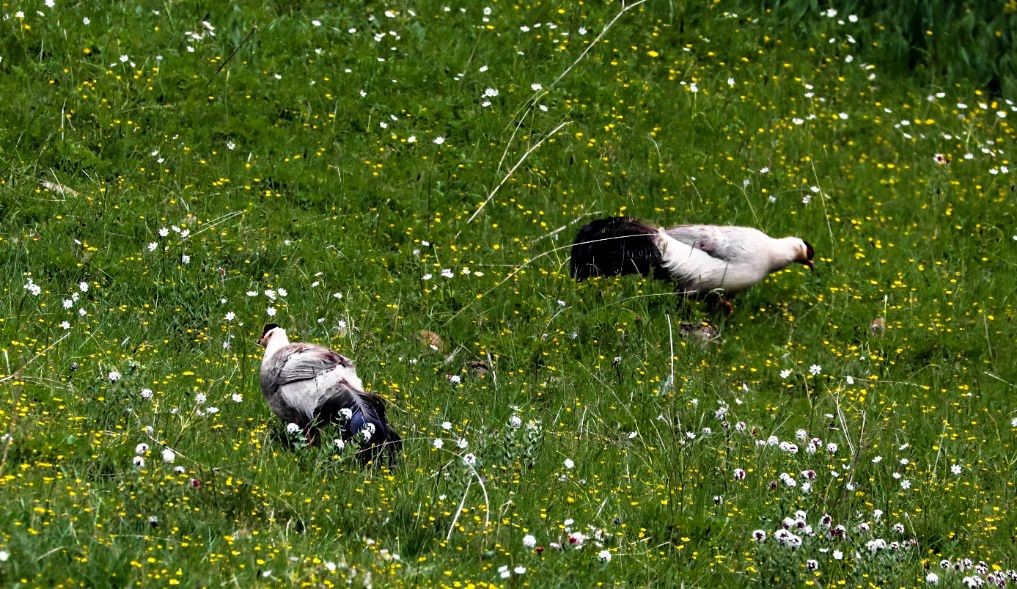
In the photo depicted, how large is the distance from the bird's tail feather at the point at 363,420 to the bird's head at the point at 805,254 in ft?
14.4

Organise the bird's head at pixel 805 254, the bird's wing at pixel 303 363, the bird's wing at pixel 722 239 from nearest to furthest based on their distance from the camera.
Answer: the bird's wing at pixel 303 363 < the bird's wing at pixel 722 239 < the bird's head at pixel 805 254

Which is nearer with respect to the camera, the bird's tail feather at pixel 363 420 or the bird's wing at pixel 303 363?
the bird's tail feather at pixel 363 420

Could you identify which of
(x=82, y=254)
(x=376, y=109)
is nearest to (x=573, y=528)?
(x=82, y=254)

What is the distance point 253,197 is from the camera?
9469 mm

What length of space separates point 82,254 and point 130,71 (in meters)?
2.41

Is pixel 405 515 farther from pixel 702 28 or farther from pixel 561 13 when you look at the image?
pixel 702 28

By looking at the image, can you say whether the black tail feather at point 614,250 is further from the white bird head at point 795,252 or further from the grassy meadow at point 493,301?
the white bird head at point 795,252

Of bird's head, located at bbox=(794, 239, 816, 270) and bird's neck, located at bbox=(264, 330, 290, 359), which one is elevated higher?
bird's neck, located at bbox=(264, 330, 290, 359)

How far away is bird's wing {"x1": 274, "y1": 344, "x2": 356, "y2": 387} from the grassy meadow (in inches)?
8.9

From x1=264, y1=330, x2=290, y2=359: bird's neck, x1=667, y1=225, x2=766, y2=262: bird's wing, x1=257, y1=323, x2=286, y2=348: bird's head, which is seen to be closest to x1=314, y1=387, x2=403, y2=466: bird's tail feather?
x1=264, y1=330, x2=290, y2=359: bird's neck

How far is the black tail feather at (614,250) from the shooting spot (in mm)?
9242

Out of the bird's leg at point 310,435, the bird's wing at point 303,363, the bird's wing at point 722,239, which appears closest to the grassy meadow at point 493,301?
the bird's leg at point 310,435

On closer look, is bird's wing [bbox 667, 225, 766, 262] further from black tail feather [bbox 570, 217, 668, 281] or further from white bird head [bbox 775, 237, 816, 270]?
black tail feather [bbox 570, 217, 668, 281]

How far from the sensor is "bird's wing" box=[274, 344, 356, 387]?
261 inches
